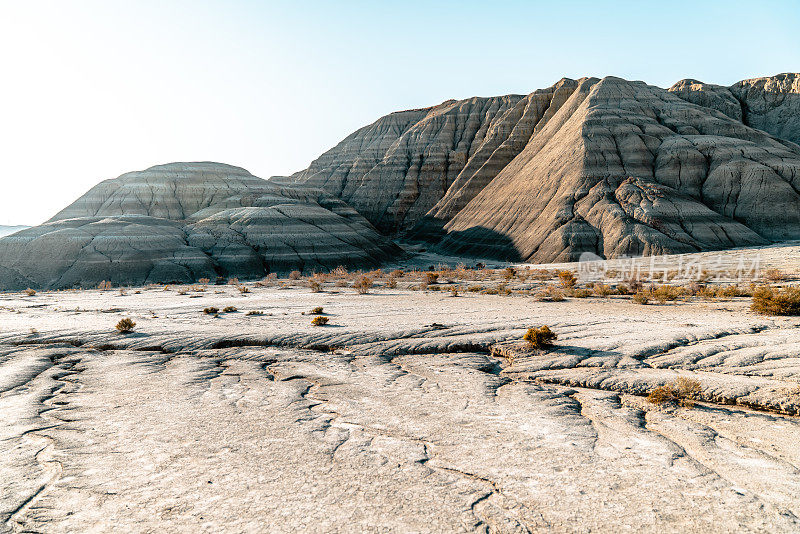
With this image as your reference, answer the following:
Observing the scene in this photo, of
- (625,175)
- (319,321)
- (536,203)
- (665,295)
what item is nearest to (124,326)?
(319,321)

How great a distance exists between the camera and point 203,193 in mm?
74312

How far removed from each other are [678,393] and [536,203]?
47.7 metres

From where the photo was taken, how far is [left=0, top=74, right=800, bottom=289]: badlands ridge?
143 feet

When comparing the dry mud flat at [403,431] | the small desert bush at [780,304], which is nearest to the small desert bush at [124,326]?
the dry mud flat at [403,431]

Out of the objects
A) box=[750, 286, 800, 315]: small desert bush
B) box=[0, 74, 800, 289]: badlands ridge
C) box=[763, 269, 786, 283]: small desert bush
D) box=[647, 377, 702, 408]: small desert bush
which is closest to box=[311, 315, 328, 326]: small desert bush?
box=[647, 377, 702, 408]: small desert bush

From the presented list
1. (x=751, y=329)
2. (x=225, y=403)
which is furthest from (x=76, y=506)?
(x=751, y=329)

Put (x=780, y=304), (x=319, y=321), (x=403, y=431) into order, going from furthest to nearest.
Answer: (x=319, y=321) → (x=780, y=304) → (x=403, y=431)

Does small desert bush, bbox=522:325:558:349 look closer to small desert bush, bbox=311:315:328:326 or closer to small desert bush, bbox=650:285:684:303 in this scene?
small desert bush, bbox=311:315:328:326

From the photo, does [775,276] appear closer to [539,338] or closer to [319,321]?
[539,338]

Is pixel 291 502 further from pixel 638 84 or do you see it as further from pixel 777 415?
pixel 638 84

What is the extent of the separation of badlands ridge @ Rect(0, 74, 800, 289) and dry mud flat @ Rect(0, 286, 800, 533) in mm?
32382

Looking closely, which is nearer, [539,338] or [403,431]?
[403,431]

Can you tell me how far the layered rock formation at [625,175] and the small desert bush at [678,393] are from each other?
35470 millimetres

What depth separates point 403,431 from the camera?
282 inches
